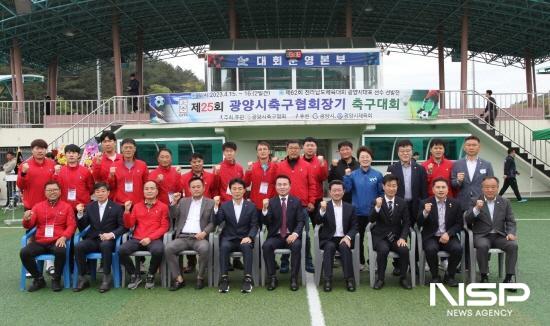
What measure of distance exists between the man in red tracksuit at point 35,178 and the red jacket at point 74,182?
206 millimetres

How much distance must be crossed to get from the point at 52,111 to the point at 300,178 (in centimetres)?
1413

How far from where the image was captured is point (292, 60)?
51.6ft

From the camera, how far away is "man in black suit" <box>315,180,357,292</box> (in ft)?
17.4

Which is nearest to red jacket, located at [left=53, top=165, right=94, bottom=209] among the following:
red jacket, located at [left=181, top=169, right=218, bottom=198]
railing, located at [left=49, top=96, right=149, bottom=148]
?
red jacket, located at [left=181, top=169, right=218, bottom=198]

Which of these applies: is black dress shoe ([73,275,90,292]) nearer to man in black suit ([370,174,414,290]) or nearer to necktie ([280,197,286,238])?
necktie ([280,197,286,238])

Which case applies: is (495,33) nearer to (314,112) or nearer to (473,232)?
(314,112)

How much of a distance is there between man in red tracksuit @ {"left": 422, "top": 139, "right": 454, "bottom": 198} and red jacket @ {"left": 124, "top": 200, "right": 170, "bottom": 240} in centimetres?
295

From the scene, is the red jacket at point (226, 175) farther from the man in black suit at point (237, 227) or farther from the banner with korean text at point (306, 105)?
the banner with korean text at point (306, 105)

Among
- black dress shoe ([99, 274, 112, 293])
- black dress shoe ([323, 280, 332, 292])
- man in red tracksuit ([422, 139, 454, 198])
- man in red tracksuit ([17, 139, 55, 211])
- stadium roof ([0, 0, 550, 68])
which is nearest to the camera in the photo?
black dress shoe ([323, 280, 332, 292])

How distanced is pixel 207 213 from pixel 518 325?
10.3 ft

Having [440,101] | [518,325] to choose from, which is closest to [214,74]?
[440,101]

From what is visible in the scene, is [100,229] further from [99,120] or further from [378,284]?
[99,120]

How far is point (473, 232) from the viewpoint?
5.43 meters

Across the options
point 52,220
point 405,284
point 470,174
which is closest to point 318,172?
point 405,284
